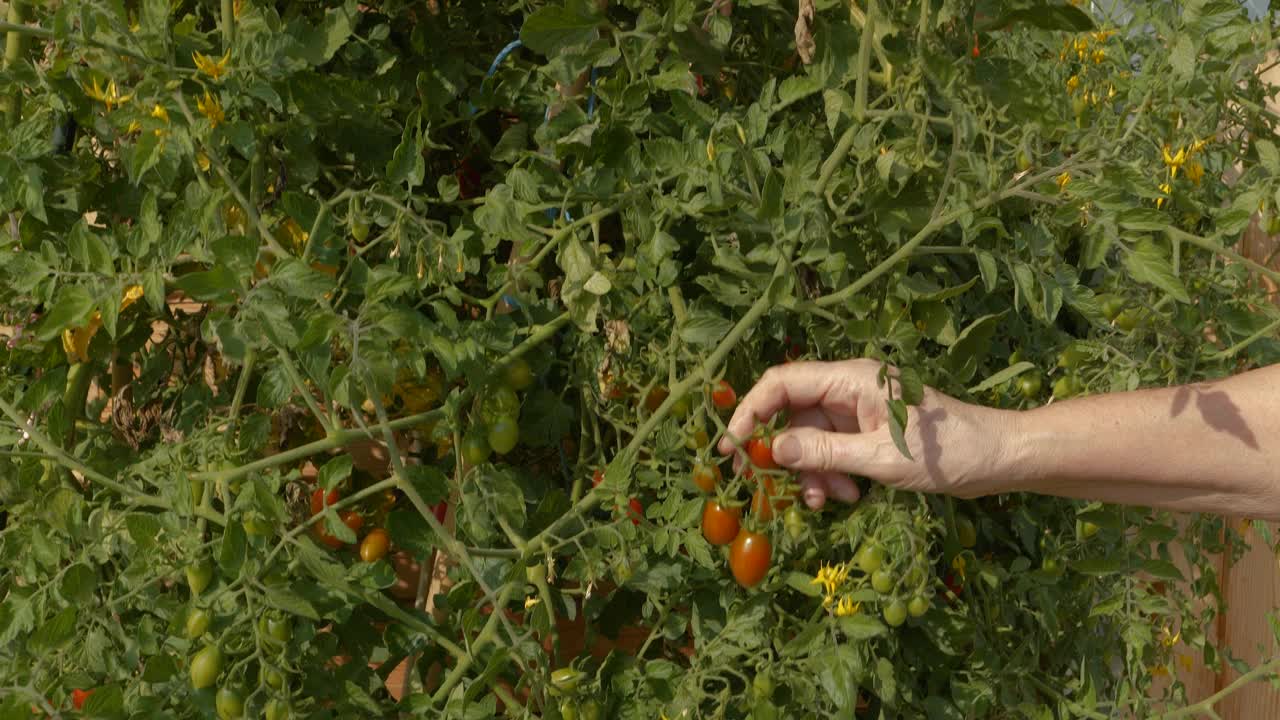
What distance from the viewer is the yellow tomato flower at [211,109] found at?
3.13 ft

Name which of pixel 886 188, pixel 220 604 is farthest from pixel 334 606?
pixel 886 188

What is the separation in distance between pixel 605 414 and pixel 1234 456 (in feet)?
2.22

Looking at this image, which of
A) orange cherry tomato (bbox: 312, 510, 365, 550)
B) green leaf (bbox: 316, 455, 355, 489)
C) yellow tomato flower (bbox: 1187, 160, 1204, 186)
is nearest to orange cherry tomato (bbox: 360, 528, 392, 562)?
orange cherry tomato (bbox: 312, 510, 365, 550)

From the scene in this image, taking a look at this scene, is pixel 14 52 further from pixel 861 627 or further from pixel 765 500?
pixel 861 627

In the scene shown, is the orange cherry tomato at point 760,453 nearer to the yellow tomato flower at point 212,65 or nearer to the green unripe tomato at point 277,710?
the green unripe tomato at point 277,710

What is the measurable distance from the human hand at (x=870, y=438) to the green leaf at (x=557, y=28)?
362 mm

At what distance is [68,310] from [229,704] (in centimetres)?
35

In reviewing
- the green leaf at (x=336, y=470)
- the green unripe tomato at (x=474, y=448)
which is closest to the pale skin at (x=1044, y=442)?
the green unripe tomato at (x=474, y=448)

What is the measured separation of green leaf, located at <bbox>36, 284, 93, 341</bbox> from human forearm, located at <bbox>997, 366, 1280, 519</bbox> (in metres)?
0.86

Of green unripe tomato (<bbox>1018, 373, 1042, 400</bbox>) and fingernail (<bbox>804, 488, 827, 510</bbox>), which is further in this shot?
green unripe tomato (<bbox>1018, 373, 1042, 400</bbox>)

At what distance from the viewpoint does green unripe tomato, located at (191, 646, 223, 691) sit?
2.93ft

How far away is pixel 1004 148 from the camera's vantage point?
45.9 inches

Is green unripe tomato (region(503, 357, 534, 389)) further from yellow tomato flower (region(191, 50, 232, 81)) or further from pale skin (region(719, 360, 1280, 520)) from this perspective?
yellow tomato flower (region(191, 50, 232, 81))

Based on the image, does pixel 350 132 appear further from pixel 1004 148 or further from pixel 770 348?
pixel 1004 148
